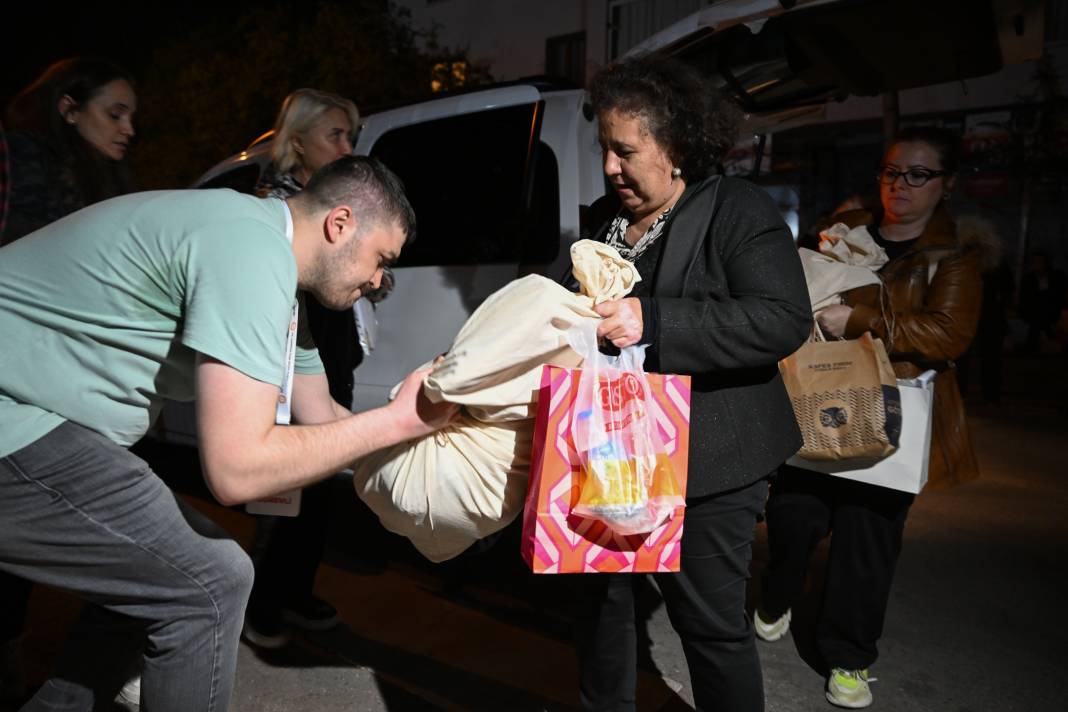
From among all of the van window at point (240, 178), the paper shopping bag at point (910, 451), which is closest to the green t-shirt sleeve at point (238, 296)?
the paper shopping bag at point (910, 451)

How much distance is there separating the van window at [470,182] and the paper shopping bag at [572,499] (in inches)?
72.1

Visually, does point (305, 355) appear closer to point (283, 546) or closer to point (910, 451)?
point (283, 546)

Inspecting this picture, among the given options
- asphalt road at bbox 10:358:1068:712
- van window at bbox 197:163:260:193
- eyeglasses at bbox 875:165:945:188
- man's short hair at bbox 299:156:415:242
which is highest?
van window at bbox 197:163:260:193

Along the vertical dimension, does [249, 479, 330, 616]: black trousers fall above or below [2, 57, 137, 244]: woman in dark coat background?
below

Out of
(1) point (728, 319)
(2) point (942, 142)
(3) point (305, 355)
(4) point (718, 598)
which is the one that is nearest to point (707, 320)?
(1) point (728, 319)

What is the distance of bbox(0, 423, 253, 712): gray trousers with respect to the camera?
1.70m

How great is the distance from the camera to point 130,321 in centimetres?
174

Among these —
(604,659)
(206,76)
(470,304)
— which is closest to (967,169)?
(470,304)

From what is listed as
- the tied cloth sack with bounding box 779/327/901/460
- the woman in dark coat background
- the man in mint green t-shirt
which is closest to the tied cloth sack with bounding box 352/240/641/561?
the man in mint green t-shirt

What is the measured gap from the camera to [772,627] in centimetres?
337

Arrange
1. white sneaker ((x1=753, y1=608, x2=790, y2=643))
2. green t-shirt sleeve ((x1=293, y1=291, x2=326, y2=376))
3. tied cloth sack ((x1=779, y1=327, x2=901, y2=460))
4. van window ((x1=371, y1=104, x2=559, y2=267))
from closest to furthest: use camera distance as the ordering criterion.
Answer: green t-shirt sleeve ((x1=293, y1=291, x2=326, y2=376))
tied cloth sack ((x1=779, y1=327, x2=901, y2=460))
white sneaker ((x1=753, y1=608, x2=790, y2=643))
van window ((x1=371, y1=104, x2=559, y2=267))

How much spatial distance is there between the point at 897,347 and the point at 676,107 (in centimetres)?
125

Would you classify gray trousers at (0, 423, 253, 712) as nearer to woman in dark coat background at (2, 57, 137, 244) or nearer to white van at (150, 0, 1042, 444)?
woman in dark coat background at (2, 57, 137, 244)

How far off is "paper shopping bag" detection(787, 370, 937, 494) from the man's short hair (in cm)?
168
